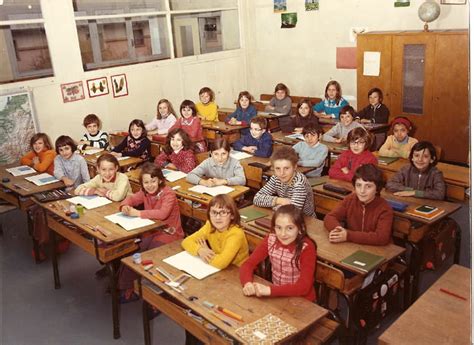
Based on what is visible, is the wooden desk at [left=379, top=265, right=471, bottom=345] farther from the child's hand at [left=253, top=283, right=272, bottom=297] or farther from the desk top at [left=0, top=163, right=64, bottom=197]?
the desk top at [left=0, top=163, right=64, bottom=197]

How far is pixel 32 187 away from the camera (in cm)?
452

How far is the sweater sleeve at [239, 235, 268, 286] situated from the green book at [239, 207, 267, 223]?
2.09 ft

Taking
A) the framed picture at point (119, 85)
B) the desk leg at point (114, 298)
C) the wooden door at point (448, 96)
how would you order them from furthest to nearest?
the framed picture at point (119, 85), the wooden door at point (448, 96), the desk leg at point (114, 298)

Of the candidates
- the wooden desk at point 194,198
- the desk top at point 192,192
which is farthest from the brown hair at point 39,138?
the wooden desk at point 194,198

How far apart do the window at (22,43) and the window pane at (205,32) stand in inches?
89.6

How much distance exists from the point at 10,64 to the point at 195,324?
5.10 meters

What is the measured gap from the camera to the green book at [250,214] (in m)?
3.37

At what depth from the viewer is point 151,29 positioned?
7664 mm

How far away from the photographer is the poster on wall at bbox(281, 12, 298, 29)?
810 cm

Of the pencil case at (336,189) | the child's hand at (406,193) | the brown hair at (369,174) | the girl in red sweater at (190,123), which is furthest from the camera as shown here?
the girl in red sweater at (190,123)

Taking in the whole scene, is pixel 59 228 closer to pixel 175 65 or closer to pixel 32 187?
pixel 32 187

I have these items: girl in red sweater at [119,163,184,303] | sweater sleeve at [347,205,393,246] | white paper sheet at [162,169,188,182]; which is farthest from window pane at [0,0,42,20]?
sweater sleeve at [347,205,393,246]

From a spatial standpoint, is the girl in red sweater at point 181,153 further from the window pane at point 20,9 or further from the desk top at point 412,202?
the window pane at point 20,9

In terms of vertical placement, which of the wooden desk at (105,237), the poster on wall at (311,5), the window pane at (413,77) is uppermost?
the poster on wall at (311,5)
